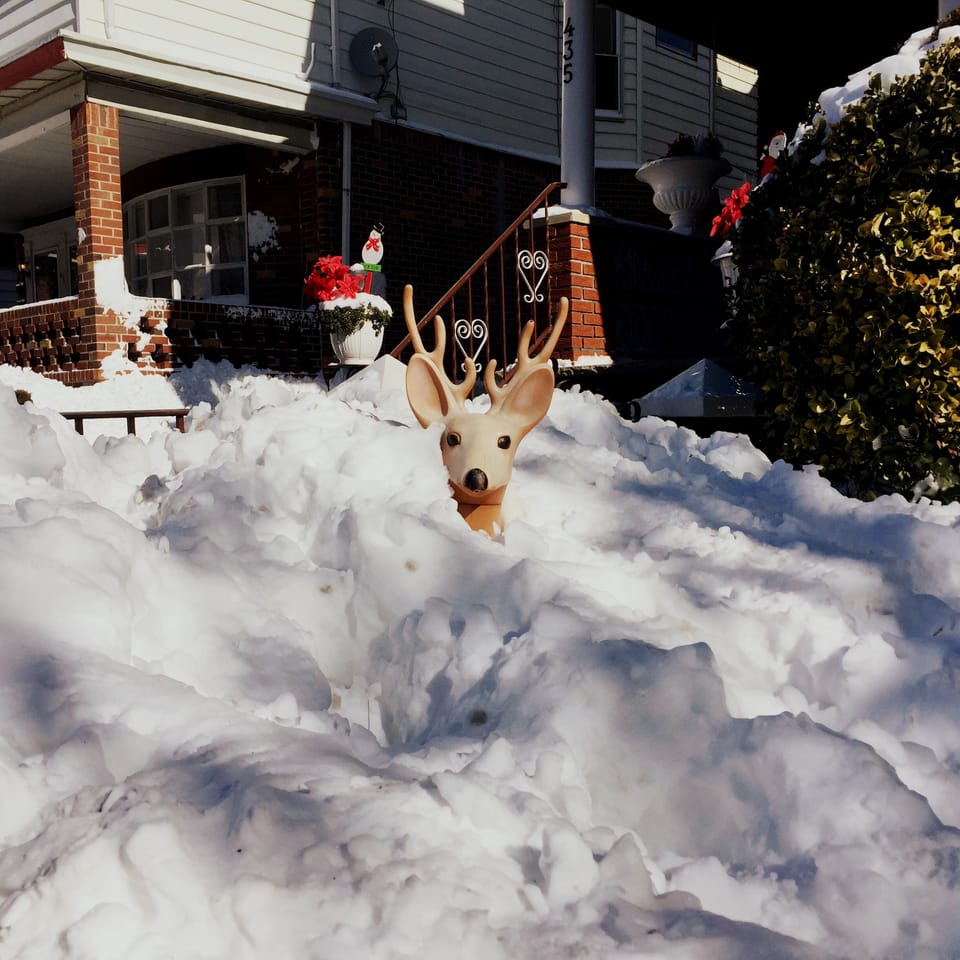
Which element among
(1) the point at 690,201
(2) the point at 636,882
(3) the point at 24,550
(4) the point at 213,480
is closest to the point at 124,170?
(1) the point at 690,201

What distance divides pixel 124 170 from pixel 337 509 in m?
10.7

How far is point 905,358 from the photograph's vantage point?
11.3 feet

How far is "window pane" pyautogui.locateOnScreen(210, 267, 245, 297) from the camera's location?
34.4 ft

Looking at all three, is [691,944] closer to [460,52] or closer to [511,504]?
[511,504]

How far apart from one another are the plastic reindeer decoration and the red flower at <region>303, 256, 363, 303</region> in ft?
18.1

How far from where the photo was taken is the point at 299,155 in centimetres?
997

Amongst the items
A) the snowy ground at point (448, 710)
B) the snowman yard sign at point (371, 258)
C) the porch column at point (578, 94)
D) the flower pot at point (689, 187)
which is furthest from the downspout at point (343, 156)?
the snowy ground at point (448, 710)

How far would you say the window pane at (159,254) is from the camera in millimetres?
→ 11016

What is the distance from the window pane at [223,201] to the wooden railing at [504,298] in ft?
9.15

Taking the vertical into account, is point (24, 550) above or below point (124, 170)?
below

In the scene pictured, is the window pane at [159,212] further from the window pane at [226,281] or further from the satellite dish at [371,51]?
the satellite dish at [371,51]

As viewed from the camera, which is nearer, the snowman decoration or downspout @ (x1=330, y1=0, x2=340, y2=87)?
the snowman decoration

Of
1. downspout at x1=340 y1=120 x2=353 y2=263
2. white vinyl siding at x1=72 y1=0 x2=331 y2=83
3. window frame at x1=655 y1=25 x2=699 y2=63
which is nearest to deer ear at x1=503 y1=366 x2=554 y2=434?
white vinyl siding at x1=72 y1=0 x2=331 y2=83

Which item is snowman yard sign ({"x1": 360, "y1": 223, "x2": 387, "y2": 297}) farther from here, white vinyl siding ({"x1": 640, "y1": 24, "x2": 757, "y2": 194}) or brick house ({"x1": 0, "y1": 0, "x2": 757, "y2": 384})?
white vinyl siding ({"x1": 640, "y1": 24, "x2": 757, "y2": 194})
